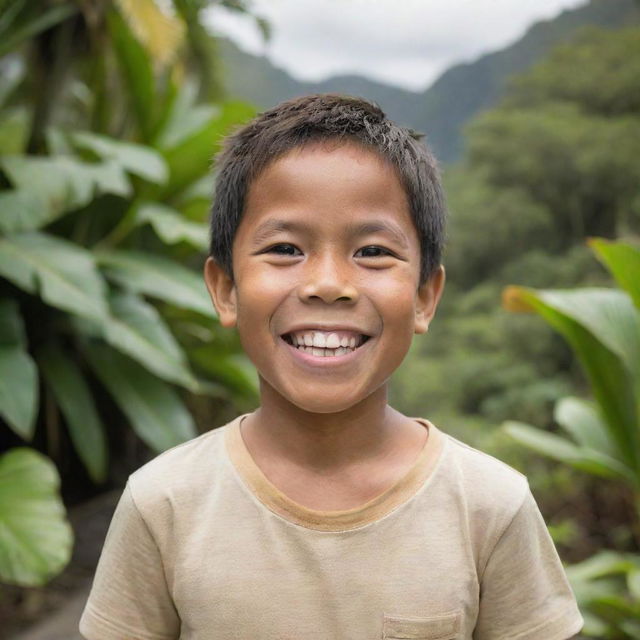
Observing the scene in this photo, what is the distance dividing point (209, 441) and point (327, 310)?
275 millimetres

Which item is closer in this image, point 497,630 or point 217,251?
point 497,630

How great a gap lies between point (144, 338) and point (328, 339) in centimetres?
259

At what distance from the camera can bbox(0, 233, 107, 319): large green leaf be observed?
3.12m

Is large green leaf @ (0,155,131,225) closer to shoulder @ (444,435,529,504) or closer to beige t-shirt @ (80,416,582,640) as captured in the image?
beige t-shirt @ (80,416,582,640)

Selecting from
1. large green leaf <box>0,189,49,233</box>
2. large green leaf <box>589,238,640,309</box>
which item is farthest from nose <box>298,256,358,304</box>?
large green leaf <box>0,189,49,233</box>

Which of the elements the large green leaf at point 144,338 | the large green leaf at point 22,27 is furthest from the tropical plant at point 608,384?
the large green leaf at point 22,27

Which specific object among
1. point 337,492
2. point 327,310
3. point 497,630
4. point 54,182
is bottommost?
point 497,630

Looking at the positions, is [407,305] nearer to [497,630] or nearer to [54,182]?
[497,630]

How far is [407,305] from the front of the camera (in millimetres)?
1065

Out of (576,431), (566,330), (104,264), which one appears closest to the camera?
(566,330)

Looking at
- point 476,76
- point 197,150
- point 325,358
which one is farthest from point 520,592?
point 476,76

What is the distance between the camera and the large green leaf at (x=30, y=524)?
2.43 meters

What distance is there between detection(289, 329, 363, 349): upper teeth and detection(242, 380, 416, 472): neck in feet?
0.36

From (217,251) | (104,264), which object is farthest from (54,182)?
(217,251)
